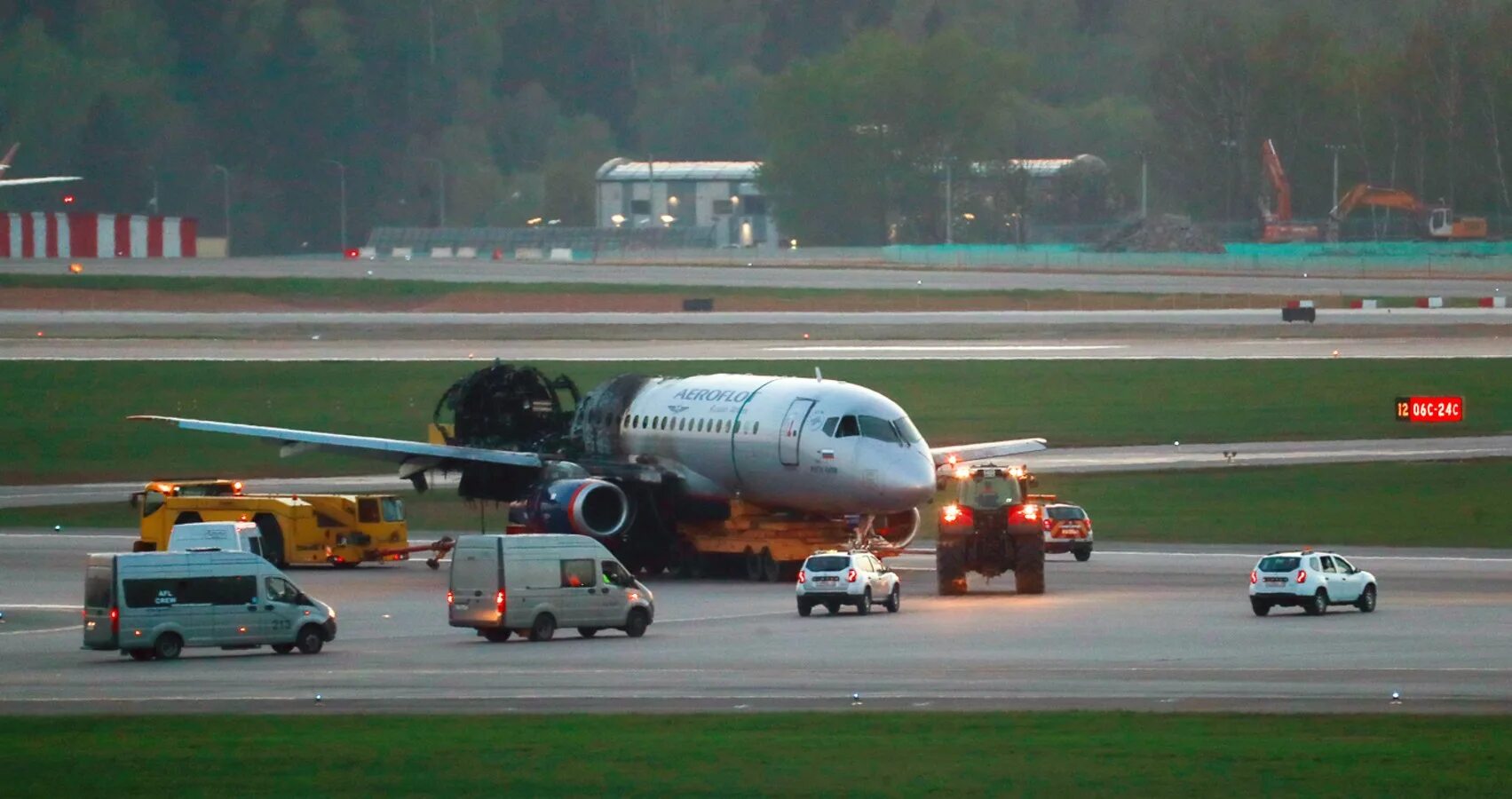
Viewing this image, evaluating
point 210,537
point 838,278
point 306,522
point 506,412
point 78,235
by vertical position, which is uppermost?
point 78,235

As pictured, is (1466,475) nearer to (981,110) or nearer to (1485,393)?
(1485,393)

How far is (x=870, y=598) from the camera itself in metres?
42.9

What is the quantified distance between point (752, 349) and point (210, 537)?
→ 6385 cm

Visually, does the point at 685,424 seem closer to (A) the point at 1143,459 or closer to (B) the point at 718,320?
(A) the point at 1143,459

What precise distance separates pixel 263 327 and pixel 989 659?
91.5 m

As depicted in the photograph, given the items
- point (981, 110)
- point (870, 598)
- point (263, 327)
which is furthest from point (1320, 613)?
point (981, 110)

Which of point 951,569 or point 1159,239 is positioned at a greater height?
point 1159,239

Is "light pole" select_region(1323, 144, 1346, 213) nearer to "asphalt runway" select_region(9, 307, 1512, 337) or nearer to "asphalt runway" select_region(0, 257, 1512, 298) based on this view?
"asphalt runway" select_region(0, 257, 1512, 298)

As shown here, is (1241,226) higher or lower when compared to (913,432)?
higher

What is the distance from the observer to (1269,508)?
61.1 m

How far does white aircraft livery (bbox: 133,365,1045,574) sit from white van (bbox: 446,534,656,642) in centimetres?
1003

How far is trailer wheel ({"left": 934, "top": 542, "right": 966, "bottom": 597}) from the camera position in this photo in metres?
45.8

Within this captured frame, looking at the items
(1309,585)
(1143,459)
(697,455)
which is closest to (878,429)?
(697,455)

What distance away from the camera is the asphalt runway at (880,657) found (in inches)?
1163
